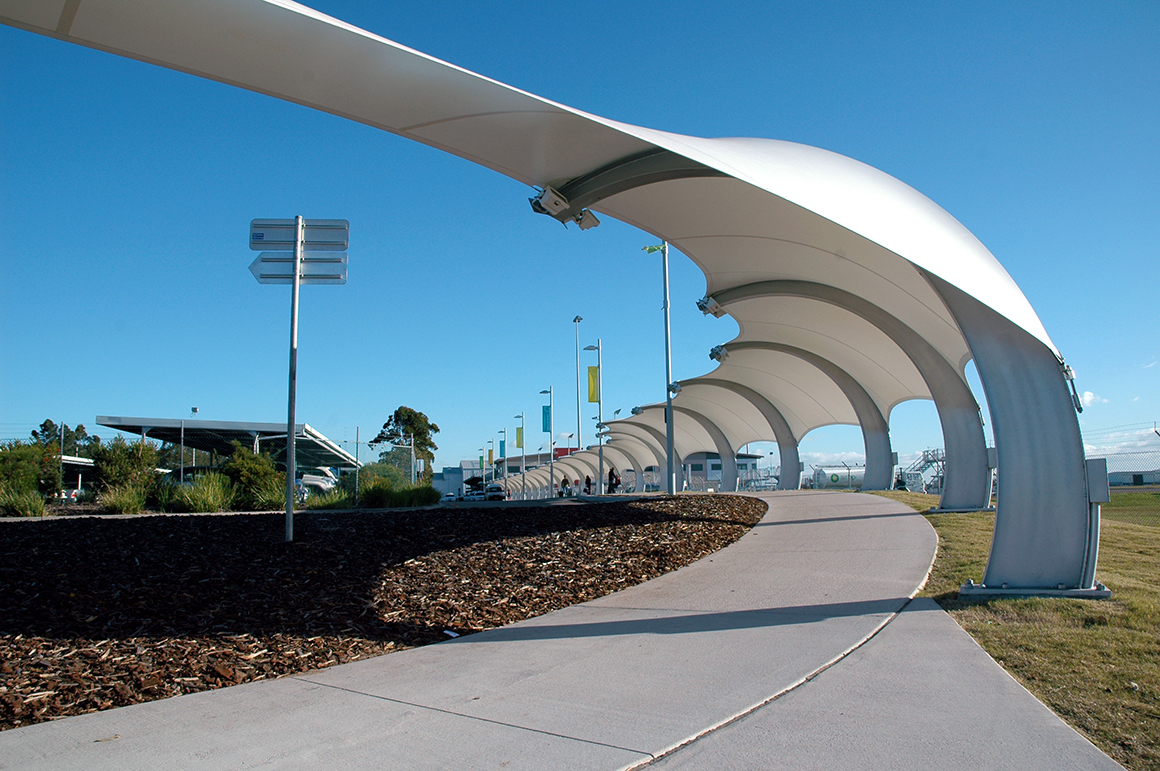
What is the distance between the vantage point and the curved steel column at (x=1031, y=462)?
20.9ft

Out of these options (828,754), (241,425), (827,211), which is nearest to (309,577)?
(828,754)

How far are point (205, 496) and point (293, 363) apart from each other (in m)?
7.70

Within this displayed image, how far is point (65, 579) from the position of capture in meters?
6.60

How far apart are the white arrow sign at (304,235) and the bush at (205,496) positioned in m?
7.79

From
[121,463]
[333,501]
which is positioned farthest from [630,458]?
[121,463]

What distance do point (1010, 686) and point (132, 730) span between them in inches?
192

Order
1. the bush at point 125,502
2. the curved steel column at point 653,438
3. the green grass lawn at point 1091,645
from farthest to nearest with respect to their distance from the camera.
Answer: the curved steel column at point 653,438
the bush at point 125,502
the green grass lawn at point 1091,645

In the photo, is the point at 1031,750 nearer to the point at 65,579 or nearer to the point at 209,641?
the point at 209,641

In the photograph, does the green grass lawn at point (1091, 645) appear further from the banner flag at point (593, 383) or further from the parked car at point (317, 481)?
the banner flag at point (593, 383)

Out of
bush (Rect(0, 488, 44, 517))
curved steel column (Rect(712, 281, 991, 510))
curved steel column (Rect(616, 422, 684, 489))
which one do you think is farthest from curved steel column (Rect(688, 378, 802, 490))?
bush (Rect(0, 488, 44, 517))

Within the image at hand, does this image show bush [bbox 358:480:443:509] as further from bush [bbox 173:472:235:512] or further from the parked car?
bush [bbox 173:472:235:512]

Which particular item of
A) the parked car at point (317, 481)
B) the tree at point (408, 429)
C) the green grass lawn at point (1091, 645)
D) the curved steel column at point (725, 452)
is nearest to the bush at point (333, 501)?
the parked car at point (317, 481)

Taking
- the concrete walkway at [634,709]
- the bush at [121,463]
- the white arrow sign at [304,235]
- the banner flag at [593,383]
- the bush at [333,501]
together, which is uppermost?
the banner flag at [593,383]

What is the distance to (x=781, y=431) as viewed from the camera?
92.9ft
